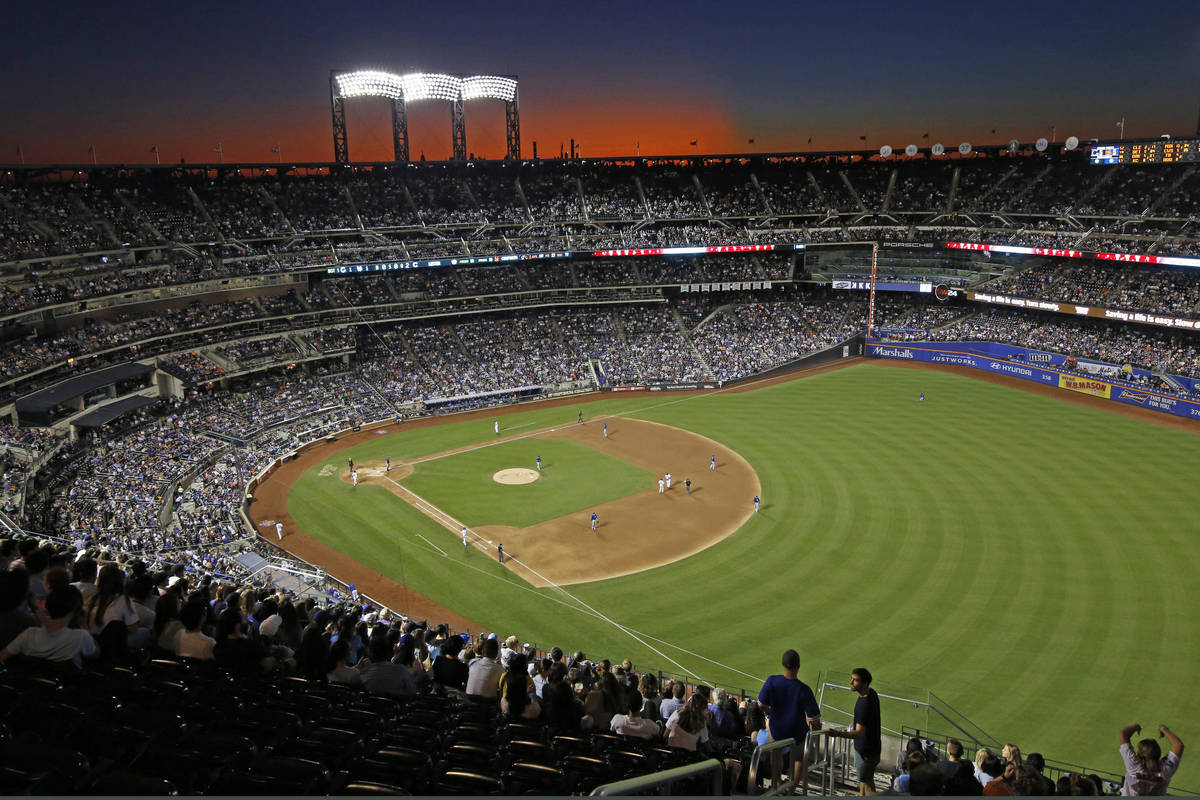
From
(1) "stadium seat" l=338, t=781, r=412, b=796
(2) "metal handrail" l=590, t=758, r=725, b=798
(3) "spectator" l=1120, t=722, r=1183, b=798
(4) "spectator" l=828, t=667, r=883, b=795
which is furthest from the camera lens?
(4) "spectator" l=828, t=667, r=883, b=795

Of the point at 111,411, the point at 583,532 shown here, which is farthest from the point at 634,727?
the point at 111,411

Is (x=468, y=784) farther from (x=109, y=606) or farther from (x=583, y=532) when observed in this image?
(x=583, y=532)

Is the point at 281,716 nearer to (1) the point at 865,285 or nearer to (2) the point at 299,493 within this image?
(2) the point at 299,493

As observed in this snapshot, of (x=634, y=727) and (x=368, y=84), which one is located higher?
(x=368, y=84)

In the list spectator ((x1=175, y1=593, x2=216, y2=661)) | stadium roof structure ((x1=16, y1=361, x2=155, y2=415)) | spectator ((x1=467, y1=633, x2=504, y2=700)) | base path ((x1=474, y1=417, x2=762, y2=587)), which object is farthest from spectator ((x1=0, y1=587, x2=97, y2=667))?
stadium roof structure ((x1=16, y1=361, x2=155, y2=415))

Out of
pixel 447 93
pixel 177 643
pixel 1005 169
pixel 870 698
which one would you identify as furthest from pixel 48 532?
pixel 1005 169

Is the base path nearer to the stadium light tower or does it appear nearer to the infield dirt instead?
the infield dirt
